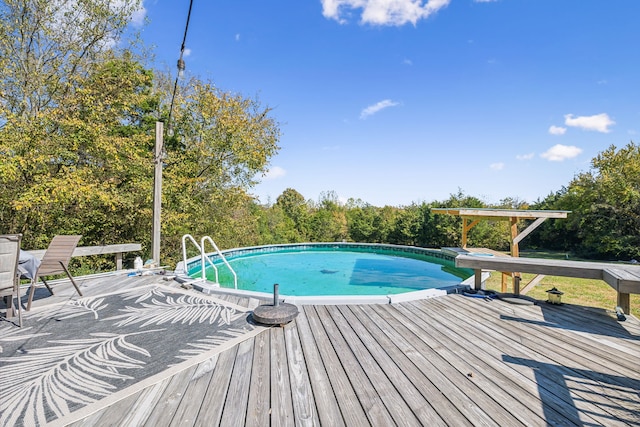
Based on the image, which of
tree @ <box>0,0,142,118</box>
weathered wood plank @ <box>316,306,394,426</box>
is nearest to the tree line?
tree @ <box>0,0,142,118</box>

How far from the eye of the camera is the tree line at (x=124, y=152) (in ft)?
19.9

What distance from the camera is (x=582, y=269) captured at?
3.01 metres

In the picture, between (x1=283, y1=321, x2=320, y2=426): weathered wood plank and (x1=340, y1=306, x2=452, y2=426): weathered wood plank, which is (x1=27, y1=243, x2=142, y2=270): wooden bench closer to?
(x1=283, y1=321, x2=320, y2=426): weathered wood plank

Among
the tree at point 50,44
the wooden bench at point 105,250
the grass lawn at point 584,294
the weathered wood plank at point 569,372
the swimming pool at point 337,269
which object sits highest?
the tree at point 50,44

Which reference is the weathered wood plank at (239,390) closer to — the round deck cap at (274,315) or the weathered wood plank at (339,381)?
the round deck cap at (274,315)

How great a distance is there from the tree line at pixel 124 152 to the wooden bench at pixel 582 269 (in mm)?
6185

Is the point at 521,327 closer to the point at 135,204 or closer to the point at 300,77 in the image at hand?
the point at 135,204

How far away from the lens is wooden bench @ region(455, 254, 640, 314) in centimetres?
249

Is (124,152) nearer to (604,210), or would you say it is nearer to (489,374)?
(489,374)

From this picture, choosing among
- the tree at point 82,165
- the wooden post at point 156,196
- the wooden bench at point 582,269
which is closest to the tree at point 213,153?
the tree at point 82,165

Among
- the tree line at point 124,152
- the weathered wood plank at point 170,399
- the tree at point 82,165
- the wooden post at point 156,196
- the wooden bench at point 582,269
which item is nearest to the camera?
the weathered wood plank at point 170,399

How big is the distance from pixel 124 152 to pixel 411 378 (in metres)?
8.57

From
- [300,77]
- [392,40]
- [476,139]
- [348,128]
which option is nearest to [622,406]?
[392,40]

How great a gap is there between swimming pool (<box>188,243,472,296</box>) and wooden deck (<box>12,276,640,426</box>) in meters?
3.62
